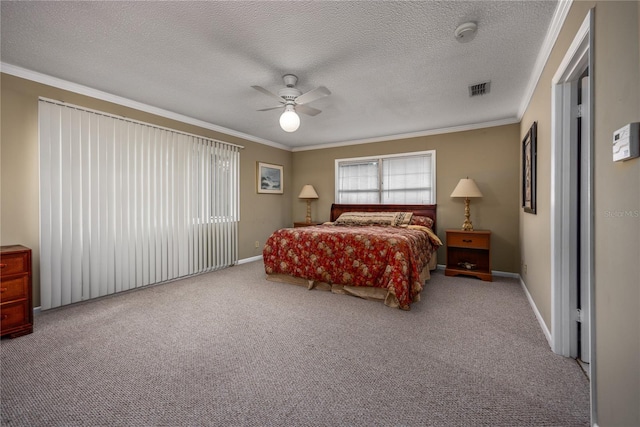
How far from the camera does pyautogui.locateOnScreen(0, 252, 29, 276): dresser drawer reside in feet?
7.25

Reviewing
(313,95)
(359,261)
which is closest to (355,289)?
(359,261)

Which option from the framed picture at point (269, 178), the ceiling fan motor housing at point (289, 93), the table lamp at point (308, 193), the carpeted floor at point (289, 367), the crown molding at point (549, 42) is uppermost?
the crown molding at point (549, 42)

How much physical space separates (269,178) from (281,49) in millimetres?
3487

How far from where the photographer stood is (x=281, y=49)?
2299 millimetres

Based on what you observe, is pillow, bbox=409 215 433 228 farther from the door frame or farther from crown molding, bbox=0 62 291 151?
crown molding, bbox=0 62 291 151

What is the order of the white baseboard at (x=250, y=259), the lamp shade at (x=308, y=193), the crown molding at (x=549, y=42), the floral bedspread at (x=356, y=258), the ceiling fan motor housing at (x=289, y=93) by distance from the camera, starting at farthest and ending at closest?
the lamp shade at (x=308, y=193) < the white baseboard at (x=250, y=259) < the floral bedspread at (x=356, y=258) < the ceiling fan motor housing at (x=289, y=93) < the crown molding at (x=549, y=42)

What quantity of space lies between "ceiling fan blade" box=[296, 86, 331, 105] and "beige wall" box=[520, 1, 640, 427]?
1.75m

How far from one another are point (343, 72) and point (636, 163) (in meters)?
2.29

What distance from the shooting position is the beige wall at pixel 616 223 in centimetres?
97

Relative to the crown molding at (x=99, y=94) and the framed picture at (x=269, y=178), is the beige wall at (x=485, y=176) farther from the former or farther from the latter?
the crown molding at (x=99, y=94)

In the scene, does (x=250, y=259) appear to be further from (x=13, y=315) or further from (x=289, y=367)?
(x=289, y=367)

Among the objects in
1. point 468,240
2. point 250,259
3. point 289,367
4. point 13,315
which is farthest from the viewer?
point 250,259

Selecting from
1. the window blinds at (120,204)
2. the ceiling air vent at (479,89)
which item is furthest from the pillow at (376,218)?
the window blinds at (120,204)

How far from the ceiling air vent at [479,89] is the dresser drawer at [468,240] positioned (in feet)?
6.37
